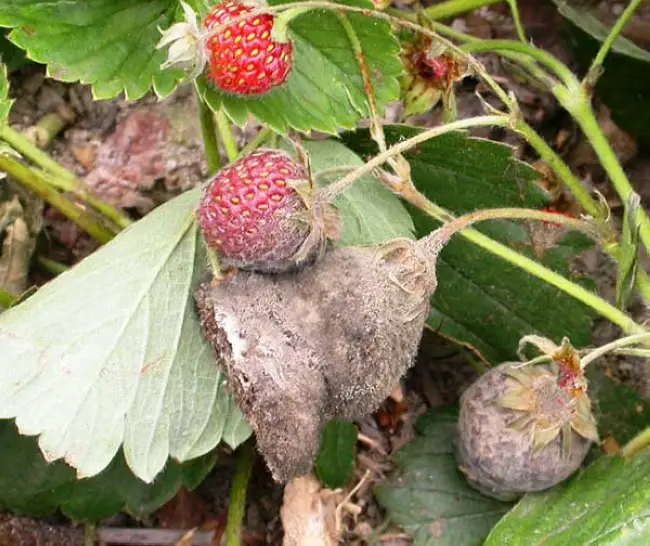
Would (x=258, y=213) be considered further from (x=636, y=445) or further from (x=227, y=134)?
(x=636, y=445)

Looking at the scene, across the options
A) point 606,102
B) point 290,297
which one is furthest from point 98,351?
point 606,102

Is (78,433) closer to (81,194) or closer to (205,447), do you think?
(205,447)

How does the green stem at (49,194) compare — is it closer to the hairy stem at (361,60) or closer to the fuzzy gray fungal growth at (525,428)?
the hairy stem at (361,60)

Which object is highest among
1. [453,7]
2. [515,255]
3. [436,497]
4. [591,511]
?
[453,7]

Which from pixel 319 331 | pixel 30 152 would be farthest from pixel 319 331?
pixel 30 152

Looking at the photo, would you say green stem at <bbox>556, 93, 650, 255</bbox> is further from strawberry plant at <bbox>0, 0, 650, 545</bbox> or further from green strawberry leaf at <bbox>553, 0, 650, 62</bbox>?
green strawberry leaf at <bbox>553, 0, 650, 62</bbox>
